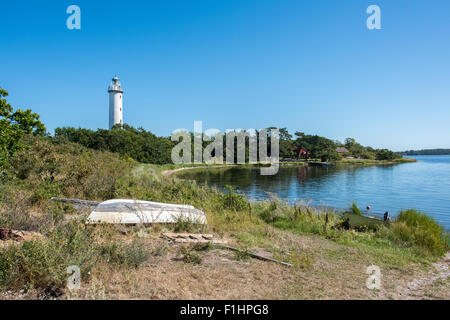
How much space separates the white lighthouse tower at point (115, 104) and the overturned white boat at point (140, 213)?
56844mm

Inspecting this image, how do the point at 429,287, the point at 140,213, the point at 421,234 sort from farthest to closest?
the point at 421,234 < the point at 140,213 < the point at 429,287

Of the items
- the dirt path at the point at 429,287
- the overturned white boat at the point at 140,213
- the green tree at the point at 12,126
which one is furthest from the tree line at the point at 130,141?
the dirt path at the point at 429,287

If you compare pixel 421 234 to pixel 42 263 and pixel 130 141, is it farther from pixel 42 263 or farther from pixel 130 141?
pixel 130 141

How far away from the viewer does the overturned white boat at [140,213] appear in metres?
7.15

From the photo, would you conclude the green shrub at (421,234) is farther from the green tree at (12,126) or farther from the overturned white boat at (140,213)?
the green tree at (12,126)

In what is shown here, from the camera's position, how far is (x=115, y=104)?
61281mm

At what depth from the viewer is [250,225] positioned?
861cm

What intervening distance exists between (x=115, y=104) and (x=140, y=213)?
59.1 m

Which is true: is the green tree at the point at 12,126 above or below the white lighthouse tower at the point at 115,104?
below

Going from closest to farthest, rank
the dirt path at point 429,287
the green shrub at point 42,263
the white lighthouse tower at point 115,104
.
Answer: the green shrub at point 42,263 < the dirt path at point 429,287 < the white lighthouse tower at point 115,104

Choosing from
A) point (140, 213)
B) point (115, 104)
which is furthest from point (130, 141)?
point (140, 213)

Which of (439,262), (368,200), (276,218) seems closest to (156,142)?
(368,200)
